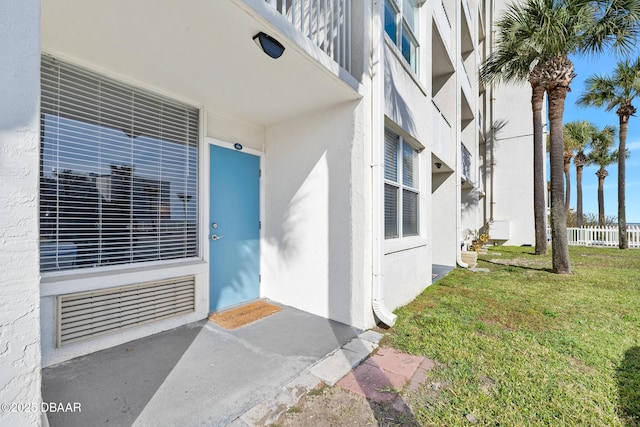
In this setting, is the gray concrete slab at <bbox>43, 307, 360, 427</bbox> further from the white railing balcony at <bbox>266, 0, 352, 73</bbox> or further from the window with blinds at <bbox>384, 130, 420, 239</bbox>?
the white railing balcony at <bbox>266, 0, 352, 73</bbox>

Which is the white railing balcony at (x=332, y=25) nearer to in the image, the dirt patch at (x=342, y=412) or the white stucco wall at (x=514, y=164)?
the dirt patch at (x=342, y=412)

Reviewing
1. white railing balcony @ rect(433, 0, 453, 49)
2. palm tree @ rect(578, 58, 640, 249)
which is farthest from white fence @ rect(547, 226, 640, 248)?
white railing balcony @ rect(433, 0, 453, 49)

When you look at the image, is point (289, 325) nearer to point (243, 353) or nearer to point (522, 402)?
point (243, 353)

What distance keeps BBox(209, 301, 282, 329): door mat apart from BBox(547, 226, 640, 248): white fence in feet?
60.2

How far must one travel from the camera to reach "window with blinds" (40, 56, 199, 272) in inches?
113

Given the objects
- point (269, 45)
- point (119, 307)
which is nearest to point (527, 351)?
point (269, 45)

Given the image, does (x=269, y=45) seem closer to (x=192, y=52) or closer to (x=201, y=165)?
(x=192, y=52)

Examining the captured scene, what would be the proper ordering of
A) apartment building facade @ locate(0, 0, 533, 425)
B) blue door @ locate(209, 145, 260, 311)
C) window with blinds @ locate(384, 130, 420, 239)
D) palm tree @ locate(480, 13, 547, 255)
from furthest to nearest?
1. palm tree @ locate(480, 13, 547, 255)
2. window with blinds @ locate(384, 130, 420, 239)
3. blue door @ locate(209, 145, 260, 311)
4. apartment building facade @ locate(0, 0, 533, 425)

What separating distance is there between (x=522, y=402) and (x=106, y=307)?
4.06 meters

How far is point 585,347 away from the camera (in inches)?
130

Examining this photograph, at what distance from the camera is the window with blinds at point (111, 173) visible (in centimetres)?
288

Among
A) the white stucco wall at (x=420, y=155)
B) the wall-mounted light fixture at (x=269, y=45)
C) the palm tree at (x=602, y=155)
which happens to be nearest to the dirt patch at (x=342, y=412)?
the white stucco wall at (x=420, y=155)

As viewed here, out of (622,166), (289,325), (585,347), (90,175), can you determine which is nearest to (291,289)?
(289,325)

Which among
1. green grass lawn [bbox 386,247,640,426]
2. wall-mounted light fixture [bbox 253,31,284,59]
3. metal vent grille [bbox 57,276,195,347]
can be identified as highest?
wall-mounted light fixture [bbox 253,31,284,59]
